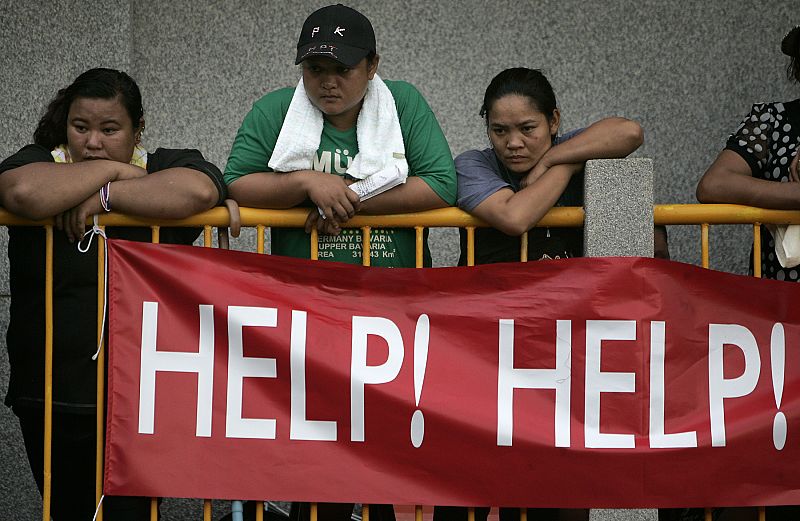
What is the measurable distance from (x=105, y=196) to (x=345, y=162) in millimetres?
823

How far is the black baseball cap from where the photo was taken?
4.16m

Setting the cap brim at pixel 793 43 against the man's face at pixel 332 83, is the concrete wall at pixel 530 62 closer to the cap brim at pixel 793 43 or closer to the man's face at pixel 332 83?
the cap brim at pixel 793 43

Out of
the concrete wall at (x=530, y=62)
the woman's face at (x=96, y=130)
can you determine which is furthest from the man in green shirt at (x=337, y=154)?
the concrete wall at (x=530, y=62)

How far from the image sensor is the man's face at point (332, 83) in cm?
420

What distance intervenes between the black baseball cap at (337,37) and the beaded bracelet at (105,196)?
0.77 metres

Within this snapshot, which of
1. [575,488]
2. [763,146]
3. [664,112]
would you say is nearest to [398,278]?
[575,488]

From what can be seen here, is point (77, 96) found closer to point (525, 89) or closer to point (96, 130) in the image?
point (96, 130)

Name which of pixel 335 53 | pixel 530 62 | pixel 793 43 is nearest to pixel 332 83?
pixel 335 53

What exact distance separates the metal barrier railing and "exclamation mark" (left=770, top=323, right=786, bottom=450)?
24 cm

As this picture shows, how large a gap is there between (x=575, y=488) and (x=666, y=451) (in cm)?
32

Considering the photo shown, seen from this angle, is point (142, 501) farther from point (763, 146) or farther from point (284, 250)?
point (763, 146)

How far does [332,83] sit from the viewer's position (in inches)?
165

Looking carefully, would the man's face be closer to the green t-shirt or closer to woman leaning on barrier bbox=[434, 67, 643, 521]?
the green t-shirt

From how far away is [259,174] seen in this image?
163 inches
